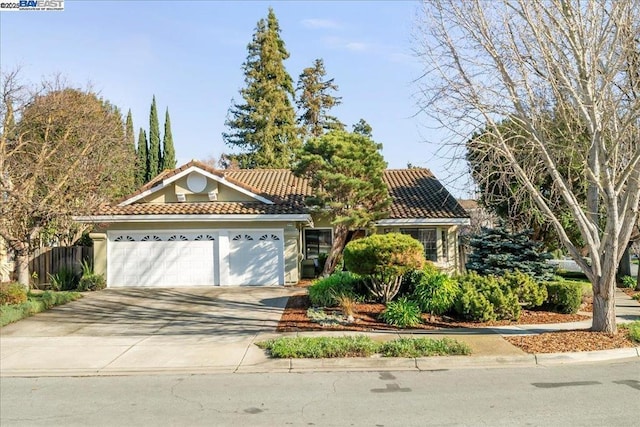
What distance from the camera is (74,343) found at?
409 inches

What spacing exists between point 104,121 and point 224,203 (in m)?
5.96

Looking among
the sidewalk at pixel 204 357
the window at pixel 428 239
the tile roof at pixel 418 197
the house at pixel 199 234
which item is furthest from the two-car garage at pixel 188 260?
the sidewalk at pixel 204 357

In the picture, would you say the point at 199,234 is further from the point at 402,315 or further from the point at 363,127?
the point at 363,127

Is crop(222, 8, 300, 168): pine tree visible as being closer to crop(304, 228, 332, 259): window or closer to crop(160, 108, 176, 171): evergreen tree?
crop(160, 108, 176, 171): evergreen tree

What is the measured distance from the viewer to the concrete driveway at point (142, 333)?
28.9ft

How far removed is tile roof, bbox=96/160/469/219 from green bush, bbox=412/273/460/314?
4.75m

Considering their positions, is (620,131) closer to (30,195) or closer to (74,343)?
(74,343)

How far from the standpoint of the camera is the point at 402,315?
1156 centimetres

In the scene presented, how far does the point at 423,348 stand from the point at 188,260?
12.8 metres

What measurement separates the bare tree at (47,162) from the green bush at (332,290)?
8.73 m

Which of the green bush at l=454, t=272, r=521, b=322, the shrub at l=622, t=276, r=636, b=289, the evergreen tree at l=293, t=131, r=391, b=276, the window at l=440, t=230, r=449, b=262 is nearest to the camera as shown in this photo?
the green bush at l=454, t=272, r=521, b=322

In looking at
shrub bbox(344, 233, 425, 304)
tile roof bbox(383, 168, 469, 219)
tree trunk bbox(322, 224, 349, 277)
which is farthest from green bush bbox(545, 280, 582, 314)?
tree trunk bbox(322, 224, 349, 277)

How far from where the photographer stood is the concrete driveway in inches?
347

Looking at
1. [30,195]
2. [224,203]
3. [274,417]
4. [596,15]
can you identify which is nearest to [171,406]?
[274,417]
